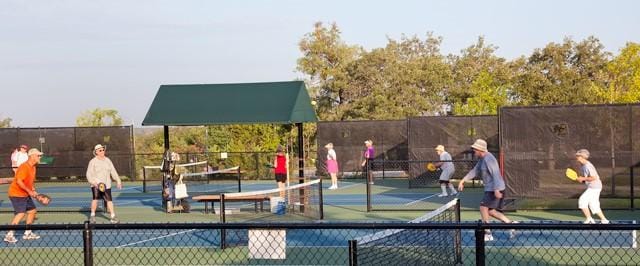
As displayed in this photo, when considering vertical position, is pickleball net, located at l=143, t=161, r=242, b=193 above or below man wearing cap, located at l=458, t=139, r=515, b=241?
below

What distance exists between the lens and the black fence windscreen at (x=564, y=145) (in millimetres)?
18047

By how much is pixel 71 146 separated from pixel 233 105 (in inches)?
693

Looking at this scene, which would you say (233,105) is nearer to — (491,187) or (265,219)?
(265,219)

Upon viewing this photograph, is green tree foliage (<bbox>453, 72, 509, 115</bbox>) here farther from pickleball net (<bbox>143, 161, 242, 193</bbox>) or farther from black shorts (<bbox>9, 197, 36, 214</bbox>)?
black shorts (<bbox>9, 197, 36, 214</bbox>)

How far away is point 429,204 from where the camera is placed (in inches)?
816

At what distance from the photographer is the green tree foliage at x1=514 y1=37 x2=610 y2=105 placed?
45781 millimetres

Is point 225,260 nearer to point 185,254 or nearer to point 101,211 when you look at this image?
point 185,254

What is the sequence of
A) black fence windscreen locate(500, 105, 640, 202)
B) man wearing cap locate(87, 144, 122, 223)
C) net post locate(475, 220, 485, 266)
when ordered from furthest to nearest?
black fence windscreen locate(500, 105, 640, 202), man wearing cap locate(87, 144, 122, 223), net post locate(475, 220, 485, 266)

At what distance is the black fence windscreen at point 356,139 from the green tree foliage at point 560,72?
50.9ft

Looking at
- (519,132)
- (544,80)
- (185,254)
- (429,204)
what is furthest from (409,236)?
(544,80)

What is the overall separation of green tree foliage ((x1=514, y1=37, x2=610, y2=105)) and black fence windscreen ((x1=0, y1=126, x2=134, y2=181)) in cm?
2342

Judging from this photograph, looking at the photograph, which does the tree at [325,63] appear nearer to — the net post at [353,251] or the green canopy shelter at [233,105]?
the green canopy shelter at [233,105]

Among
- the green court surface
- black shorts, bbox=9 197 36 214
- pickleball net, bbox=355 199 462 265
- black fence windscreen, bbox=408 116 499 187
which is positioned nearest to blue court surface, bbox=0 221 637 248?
the green court surface

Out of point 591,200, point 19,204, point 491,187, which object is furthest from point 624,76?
point 19,204
